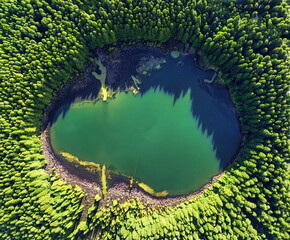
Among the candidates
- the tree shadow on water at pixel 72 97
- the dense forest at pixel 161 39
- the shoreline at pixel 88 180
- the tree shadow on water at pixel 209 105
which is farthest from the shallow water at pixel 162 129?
the dense forest at pixel 161 39

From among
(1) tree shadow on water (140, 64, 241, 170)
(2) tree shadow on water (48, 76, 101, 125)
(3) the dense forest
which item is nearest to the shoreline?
(2) tree shadow on water (48, 76, 101, 125)

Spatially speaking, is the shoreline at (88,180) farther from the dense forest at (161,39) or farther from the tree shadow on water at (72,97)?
the dense forest at (161,39)

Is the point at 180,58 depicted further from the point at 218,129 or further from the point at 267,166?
the point at 267,166

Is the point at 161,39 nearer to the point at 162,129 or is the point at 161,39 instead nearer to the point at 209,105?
the point at 209,105

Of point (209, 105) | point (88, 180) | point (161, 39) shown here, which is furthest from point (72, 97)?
point (209, 105)

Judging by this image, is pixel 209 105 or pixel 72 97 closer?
pixel 209 105

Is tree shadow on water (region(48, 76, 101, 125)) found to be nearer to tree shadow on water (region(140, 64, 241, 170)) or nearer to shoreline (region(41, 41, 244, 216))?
shoreline (region(41, 41, 244, 216))
